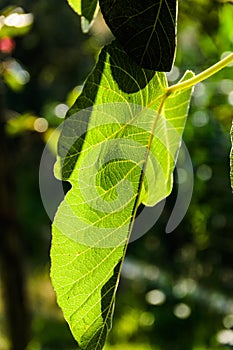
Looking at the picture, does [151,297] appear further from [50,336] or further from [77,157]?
[77,157]

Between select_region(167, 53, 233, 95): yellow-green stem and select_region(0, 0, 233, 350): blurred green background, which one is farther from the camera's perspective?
select_region(0, 0, 233, 350): blurred green background


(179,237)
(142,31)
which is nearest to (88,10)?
(142,31)

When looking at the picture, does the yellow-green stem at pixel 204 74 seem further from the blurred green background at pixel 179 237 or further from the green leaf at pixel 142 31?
the blurred green background at pixel 179 237

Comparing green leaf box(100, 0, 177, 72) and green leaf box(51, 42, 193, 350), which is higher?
green leaf box(100, 0, 177, 72)

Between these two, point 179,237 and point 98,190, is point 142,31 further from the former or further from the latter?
point 179,237

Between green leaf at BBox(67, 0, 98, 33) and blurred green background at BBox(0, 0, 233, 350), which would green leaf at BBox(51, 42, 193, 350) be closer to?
green leaf at BBox(67, 0, 98, 33)

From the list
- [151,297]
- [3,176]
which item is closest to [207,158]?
[151,297]

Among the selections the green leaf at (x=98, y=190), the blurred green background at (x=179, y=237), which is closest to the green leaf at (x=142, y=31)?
the green leaf at (x=98, y=190)

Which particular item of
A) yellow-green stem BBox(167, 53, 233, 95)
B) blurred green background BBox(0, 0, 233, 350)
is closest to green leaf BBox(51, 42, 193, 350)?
yellow-green stem BBox(167, 53, 233, 95)
